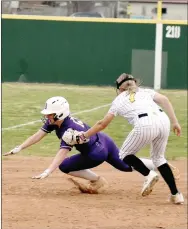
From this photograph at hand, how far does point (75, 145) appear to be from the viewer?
8883mm

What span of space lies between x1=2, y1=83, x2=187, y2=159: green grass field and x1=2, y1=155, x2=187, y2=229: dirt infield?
3293 millimetres

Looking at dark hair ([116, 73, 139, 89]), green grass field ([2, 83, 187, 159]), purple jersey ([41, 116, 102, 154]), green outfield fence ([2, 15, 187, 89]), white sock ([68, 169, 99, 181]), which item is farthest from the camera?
green outfield fence ([2, 15, 187, 89])

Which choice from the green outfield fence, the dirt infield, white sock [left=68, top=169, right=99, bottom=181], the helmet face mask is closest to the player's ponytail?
the helmet face mask

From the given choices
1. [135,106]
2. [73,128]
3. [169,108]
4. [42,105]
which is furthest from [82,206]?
[42,105]

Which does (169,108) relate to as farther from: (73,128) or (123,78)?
(73,128)

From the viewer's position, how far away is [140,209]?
8.41m

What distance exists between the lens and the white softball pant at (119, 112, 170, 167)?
8414 millimetres

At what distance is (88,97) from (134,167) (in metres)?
12.9

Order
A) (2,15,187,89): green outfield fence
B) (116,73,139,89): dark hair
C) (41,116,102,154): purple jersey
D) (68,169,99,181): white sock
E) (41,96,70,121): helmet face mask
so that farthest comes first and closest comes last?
1. (2,15,187,89): green outfield fence
2. (68,169,99,181): white sock
3. (41,116,102,154): purple jersey
4. (41,96,70,121): helmet face mask
5. (116,73,139,89): dark hair

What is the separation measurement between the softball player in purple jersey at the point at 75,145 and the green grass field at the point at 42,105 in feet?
13.6

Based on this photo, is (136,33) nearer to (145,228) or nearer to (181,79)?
Answer: (181,79)

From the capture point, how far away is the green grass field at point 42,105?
14484 mm

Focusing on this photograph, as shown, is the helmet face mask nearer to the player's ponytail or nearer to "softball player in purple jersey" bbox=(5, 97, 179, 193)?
"softball player in purple jersey" bbox=(5, 97, 179, 193)

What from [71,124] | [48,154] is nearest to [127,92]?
[71,124]
